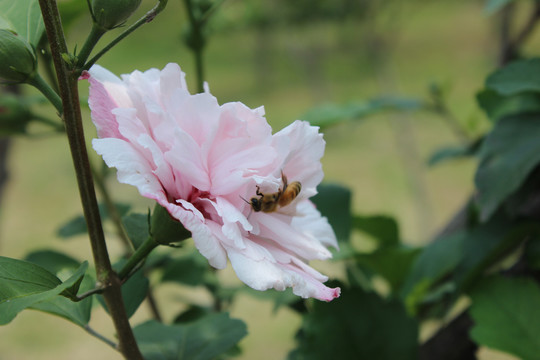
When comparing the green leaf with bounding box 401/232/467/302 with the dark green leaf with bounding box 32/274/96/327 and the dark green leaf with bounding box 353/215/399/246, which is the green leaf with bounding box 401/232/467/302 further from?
the dark green leaf with bounding box 32/274/96/327

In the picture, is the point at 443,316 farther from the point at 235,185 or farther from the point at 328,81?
the point at 328,81

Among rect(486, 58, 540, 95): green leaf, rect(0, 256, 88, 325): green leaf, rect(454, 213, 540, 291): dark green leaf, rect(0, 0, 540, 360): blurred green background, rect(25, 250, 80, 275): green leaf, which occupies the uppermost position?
rect(0, 256, 88, 325): green leaf

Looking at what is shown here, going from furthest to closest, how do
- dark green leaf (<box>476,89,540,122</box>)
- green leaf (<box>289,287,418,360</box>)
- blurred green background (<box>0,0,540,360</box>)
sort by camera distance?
blurred green background (<box>0,0,540,360</box>)
dark green leaf (<box>476,89,540,122</box>)
green leaf (<box>289,287,418,360</box>)

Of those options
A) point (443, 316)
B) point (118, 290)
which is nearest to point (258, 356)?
point (443, 316)

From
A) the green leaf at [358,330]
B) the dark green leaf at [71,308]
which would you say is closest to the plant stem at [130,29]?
the dark green leaf at [71,308]

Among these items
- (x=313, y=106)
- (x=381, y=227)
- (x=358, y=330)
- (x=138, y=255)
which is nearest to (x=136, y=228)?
(x=138, y=255)

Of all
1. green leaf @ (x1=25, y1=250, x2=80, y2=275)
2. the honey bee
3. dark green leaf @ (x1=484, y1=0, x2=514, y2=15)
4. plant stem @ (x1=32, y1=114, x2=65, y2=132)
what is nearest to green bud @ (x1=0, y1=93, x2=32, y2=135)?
plant stem @ (x1=32, y1=114, x2=65, y2=132)

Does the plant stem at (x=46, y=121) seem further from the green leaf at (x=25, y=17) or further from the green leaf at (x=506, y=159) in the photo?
the green leaf at (x=506, y=159)
